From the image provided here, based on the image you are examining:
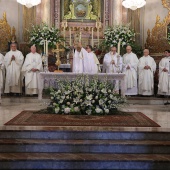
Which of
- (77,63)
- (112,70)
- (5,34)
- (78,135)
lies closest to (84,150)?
(78,135)

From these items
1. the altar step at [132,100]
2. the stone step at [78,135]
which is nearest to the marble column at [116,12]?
the altar step at [132,100]

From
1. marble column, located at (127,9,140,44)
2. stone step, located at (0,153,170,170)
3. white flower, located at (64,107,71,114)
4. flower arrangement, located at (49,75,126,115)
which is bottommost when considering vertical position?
stone step, located at (0,153,170,170)

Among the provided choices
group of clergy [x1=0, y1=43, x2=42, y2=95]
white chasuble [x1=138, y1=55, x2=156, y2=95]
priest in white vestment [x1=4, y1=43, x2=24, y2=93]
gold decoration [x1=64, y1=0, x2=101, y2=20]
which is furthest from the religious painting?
white chasuble [x1=138, y1=55, x2=156, y2=95]

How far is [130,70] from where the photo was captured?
1320cm

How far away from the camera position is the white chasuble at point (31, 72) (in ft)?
41.8

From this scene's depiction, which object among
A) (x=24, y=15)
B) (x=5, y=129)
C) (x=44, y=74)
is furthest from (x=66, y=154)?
(x=24, y=15)

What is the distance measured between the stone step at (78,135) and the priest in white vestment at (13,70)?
22.2ft

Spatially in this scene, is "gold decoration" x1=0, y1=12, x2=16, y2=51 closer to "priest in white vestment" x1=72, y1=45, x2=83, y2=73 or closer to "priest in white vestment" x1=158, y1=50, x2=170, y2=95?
"priest in white vestment" x1=72, y1=45, x2=83, y2=73

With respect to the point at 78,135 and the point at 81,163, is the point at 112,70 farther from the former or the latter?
the point at 81,163

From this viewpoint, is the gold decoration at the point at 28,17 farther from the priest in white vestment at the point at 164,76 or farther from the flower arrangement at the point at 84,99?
the flower arrangement at the point at 84,99

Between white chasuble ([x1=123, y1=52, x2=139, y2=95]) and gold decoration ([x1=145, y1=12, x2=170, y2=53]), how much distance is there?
1.49 metres

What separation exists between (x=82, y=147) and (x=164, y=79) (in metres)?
7.61

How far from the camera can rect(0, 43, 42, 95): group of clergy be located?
41.8ft

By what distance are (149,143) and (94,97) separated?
2.69m
